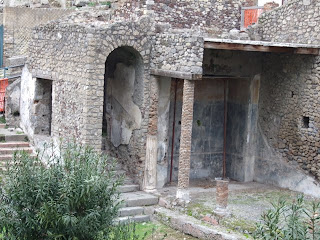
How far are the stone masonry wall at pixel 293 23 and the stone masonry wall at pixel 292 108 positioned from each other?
0.52m

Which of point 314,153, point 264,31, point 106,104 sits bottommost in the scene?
point 314,153

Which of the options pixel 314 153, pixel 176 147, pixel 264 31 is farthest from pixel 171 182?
pixel 264 31

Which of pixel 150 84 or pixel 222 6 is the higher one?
pixel 222 6

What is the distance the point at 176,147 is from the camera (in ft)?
56.4

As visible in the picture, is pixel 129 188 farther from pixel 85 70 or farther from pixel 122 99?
pixel 85 70

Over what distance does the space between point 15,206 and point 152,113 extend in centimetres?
605

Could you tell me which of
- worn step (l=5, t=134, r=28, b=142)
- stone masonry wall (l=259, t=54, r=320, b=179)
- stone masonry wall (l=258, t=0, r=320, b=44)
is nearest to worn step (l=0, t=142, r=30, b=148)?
worn step (l=5, t=134, r=28, b=142)

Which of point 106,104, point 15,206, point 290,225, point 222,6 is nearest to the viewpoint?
point 290,225

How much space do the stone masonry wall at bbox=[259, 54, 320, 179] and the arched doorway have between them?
13.2 feet

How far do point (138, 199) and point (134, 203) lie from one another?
0.48 feet

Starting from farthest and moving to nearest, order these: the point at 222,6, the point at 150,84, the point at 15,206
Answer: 1. the point at 222,6
2. the point at 150,84
3. the point at 15,206

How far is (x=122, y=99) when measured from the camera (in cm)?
1631

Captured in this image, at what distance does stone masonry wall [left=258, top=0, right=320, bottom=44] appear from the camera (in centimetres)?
1559

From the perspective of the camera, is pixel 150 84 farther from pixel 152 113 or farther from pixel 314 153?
pixel 314 153
